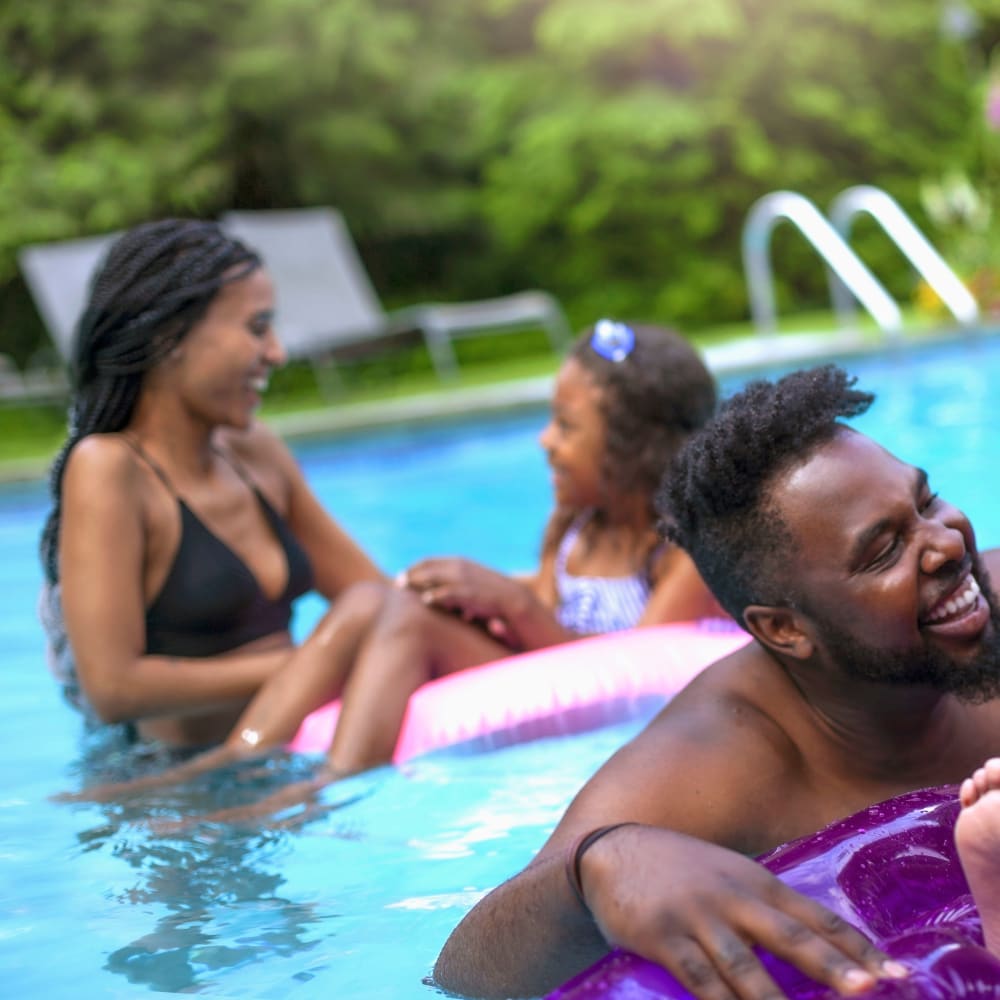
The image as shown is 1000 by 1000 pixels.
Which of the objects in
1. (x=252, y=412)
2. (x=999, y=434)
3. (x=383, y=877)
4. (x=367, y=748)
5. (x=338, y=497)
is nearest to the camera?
(x=383, y=877)

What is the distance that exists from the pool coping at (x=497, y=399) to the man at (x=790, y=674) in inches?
281

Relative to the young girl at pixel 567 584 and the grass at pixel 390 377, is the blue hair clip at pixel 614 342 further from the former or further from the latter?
the grass at pixel 390 377

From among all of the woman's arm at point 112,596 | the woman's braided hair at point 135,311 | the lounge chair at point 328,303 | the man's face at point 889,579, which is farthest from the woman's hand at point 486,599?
the lounge chair at point 328,303

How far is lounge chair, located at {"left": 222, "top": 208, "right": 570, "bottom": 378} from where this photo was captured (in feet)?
40.4

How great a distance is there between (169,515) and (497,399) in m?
6.38

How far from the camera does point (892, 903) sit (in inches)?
81.1

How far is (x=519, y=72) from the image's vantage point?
1645 cm

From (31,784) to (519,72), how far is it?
13.4 metres

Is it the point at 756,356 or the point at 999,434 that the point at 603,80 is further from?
the point at 999,434

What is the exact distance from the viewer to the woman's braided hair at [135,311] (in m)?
3.88

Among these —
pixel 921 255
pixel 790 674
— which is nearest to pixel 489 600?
pixel 790 674

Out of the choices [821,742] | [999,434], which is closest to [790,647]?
[821,742]

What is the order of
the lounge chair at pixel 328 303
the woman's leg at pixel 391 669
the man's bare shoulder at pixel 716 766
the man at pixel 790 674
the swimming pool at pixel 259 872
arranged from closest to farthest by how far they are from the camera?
the man at pixel 790 674
the man's bare shoulder at pixel 716 766
the swimming pool at pixel 259 872
the woman's leg at pixel 391 669
the lounge chair at pixel 328 303

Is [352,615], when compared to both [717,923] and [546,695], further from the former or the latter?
[717,923]
